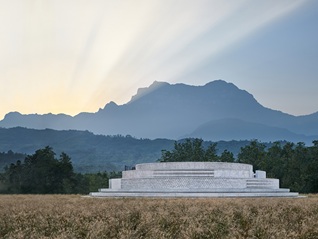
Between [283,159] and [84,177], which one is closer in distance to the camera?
[283,159]

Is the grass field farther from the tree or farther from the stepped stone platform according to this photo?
the tree

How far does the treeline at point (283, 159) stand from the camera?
156 feet

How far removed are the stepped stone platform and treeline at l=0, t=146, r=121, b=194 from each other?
23583 millimetres

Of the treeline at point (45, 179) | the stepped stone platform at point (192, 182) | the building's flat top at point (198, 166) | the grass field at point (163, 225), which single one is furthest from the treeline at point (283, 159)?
the grass field at point (163, 225)

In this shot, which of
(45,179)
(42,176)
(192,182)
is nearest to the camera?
(192,182)

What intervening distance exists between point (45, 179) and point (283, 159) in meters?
33.1

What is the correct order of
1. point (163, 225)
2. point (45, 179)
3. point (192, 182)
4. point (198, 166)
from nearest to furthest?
point (163, 225)
point (192, 182)
point (198, 166)
point (45, 179)

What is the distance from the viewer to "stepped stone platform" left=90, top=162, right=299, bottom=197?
28.8 metres

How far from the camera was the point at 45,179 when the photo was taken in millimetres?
56781

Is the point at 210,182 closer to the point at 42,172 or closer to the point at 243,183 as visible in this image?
the point at 243,183

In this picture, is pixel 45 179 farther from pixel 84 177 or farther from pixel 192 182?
pixel 192 182

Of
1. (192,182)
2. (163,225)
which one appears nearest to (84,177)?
(192,182)

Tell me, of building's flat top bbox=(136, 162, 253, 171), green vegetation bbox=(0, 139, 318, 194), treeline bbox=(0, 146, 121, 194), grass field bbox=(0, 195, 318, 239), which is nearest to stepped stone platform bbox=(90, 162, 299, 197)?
building's flat top bbox=(136, 162, 253, 171)

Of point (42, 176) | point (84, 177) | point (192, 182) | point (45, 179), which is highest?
point (192, 182)
